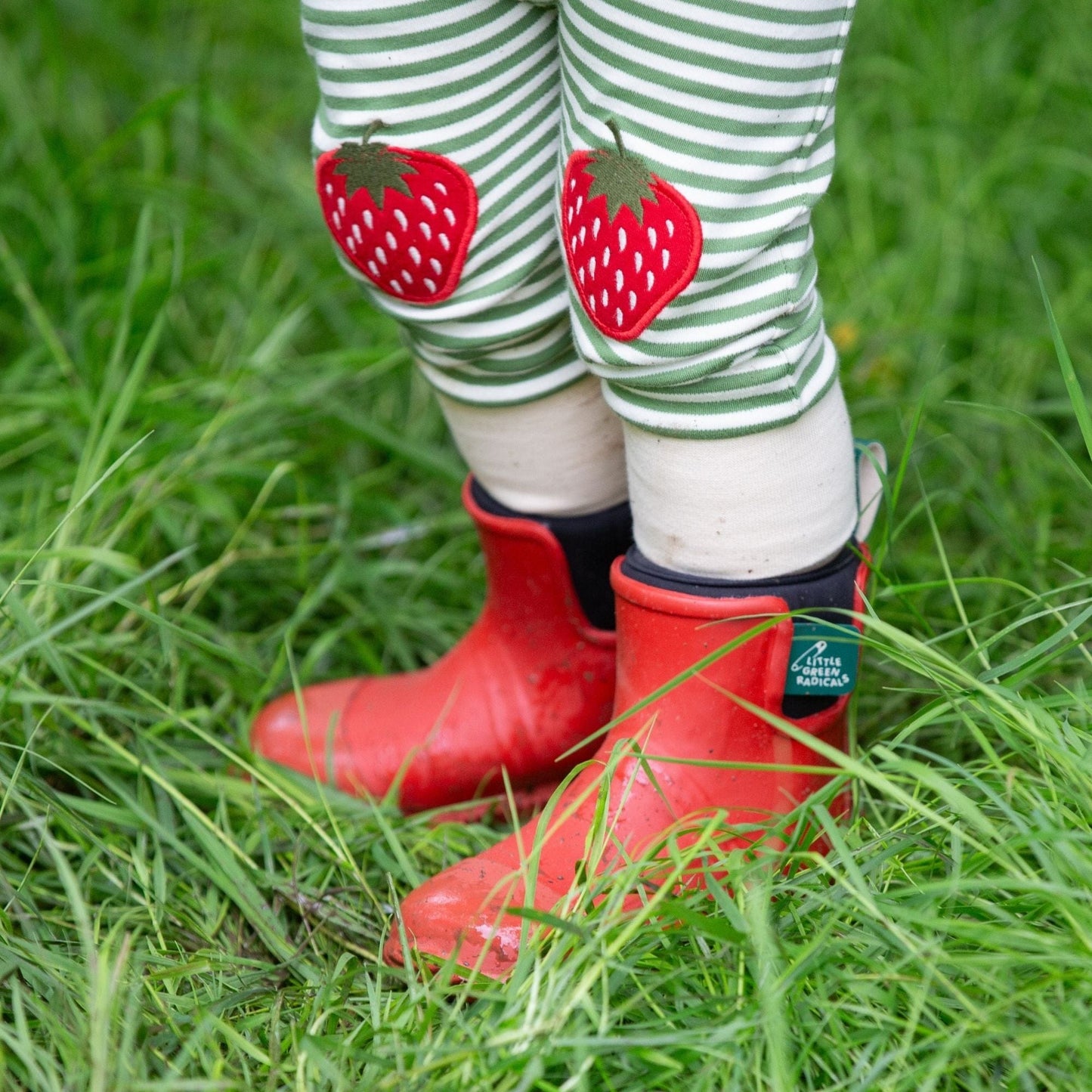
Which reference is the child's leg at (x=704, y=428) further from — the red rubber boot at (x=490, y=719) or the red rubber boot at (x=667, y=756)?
the red rubber boot at (x=490, y=719)

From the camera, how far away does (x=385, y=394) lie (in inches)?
54.8

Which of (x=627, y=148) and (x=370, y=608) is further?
(x=370, y=608)

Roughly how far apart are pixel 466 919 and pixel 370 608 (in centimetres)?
46

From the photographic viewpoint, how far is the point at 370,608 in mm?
1155

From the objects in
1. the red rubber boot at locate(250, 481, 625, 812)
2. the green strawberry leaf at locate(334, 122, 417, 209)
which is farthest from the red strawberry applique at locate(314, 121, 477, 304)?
the red rubber boot at locate(250, 481, 625, 812)

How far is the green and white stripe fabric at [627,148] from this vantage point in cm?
64

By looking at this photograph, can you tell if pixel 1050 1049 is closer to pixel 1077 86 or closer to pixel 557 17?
pixel 557 17

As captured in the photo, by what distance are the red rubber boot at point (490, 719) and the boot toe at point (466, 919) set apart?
0.61 feet

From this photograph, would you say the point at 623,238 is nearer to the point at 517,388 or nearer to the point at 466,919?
the point at 517,388

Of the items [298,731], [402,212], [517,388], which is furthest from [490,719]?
[402,212]

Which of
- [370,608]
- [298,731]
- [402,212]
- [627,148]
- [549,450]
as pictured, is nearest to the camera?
[627,148]

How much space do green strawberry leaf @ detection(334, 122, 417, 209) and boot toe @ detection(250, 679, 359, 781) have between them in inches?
15.9

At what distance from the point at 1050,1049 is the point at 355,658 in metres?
0.72

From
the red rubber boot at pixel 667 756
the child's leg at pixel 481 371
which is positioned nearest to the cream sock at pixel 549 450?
the child's leg at pixel 481 371
